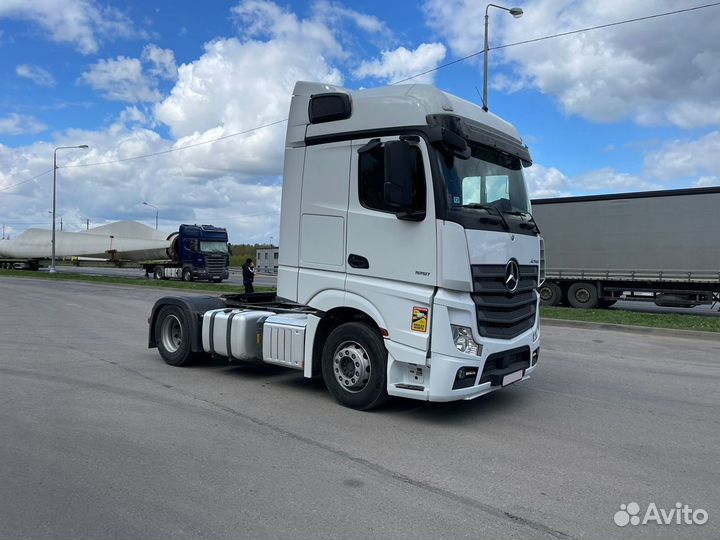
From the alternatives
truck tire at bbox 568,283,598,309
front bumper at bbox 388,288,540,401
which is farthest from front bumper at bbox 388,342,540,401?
truck tire at bbox 568,283,598,309

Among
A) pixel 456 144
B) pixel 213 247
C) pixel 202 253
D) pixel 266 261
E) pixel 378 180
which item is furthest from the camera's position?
pixel 266 261

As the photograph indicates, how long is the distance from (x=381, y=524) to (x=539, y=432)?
2518 millimetres

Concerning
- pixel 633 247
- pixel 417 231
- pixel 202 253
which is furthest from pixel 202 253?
pixel 417 231

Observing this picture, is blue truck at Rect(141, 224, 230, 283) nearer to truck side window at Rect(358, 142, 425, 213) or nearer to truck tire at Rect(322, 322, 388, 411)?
truck tire at Rect(322, 322, 388, 411)

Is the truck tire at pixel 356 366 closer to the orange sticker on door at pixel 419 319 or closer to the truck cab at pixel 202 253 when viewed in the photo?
the orange sticker on door at pixel 419 319

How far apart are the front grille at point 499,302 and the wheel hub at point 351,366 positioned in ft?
4.19

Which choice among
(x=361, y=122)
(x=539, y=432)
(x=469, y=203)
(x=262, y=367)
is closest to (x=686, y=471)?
(x=539, y=432)

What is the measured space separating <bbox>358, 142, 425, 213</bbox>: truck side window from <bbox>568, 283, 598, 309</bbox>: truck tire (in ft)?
52.9

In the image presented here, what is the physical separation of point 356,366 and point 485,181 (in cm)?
234

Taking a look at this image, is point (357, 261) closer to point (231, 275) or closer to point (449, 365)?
point (449, 365)

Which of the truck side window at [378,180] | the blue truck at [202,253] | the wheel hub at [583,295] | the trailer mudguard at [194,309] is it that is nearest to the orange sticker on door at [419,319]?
the truck side window at [378,180]

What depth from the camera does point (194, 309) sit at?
27.2ft

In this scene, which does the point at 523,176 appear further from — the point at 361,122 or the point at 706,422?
the point at 706,422

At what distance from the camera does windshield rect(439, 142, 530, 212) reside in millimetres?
5527
